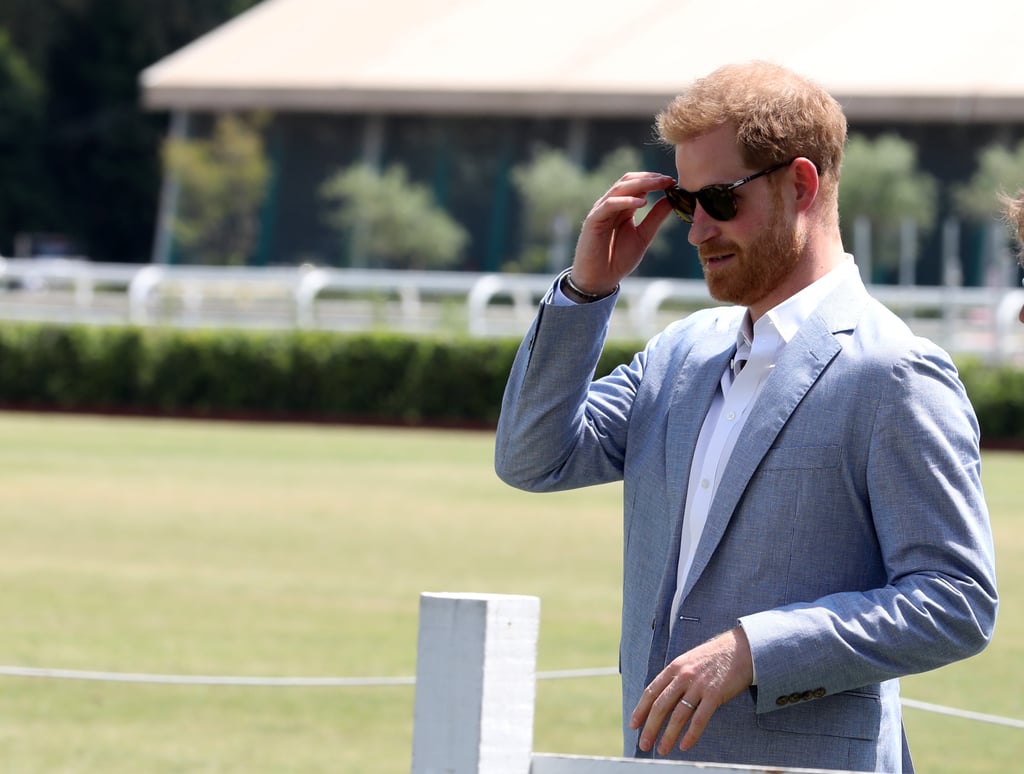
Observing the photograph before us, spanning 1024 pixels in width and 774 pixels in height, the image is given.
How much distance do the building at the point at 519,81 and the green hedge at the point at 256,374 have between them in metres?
14.7

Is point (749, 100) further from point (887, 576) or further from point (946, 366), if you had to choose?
point (887, 576)

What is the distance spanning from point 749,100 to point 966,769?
414cm

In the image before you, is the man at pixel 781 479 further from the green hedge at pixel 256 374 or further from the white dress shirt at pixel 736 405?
the green hedge at pixel 256 374

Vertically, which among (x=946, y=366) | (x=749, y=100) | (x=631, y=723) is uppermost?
(x=749, y=100)

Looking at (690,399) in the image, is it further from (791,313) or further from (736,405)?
(791,313)

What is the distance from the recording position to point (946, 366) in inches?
99.1

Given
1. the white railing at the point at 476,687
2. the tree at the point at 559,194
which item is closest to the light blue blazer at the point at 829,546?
the white railing at the point at 476,687

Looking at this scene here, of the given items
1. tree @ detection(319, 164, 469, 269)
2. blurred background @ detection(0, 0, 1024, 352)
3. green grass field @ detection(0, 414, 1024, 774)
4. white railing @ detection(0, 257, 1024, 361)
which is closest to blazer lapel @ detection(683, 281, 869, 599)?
green grass field @ detection(0, 414, 1024, 774)

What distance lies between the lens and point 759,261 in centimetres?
262

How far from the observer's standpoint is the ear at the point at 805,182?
257 centimetres

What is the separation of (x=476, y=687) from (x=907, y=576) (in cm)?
78

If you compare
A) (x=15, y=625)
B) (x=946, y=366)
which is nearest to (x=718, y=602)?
(x=946, y=366)

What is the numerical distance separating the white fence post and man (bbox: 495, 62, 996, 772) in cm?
40

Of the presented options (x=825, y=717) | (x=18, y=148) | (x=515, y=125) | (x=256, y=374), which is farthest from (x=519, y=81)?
(x=825, y=717)
